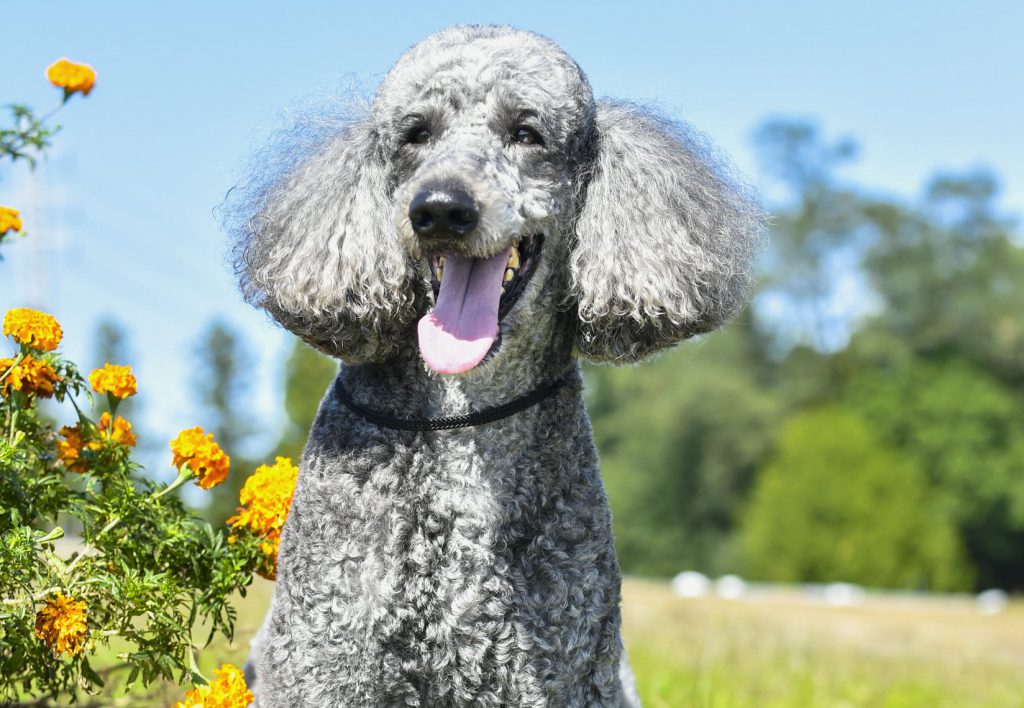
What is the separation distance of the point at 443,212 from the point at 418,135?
38 cm

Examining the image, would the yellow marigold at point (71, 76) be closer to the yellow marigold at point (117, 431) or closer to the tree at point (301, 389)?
the yellow marigold at point (117, 431)

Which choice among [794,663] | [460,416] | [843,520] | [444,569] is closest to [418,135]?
[460,416]

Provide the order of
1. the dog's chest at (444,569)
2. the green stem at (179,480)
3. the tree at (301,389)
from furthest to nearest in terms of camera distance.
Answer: the tree at (301,389) → the green stem at (179,480) → the dog's chest at (444,569)

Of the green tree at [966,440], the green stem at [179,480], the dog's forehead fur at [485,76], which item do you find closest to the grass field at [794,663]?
the green stem at [179,480]

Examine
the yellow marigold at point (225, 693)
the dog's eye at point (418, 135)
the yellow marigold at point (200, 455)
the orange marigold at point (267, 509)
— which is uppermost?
the dog's eye at point (418, 135)

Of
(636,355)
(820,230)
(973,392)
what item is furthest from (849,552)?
(636,355)

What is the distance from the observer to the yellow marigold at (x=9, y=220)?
3082 mm

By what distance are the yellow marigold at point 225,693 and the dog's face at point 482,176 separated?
3.25 feet

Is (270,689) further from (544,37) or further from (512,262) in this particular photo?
(544,37)

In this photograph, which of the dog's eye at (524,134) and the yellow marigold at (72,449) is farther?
the yellow marigold at (72,449)

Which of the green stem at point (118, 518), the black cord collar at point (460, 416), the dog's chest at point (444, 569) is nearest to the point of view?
the dog's chest at point (444, 569)

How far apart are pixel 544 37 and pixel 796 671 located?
13.4ft

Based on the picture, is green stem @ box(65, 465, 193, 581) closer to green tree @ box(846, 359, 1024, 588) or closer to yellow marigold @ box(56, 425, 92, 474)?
yellow marigold @ box(56, 425, 92, 474)

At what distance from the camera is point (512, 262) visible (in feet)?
9.14
